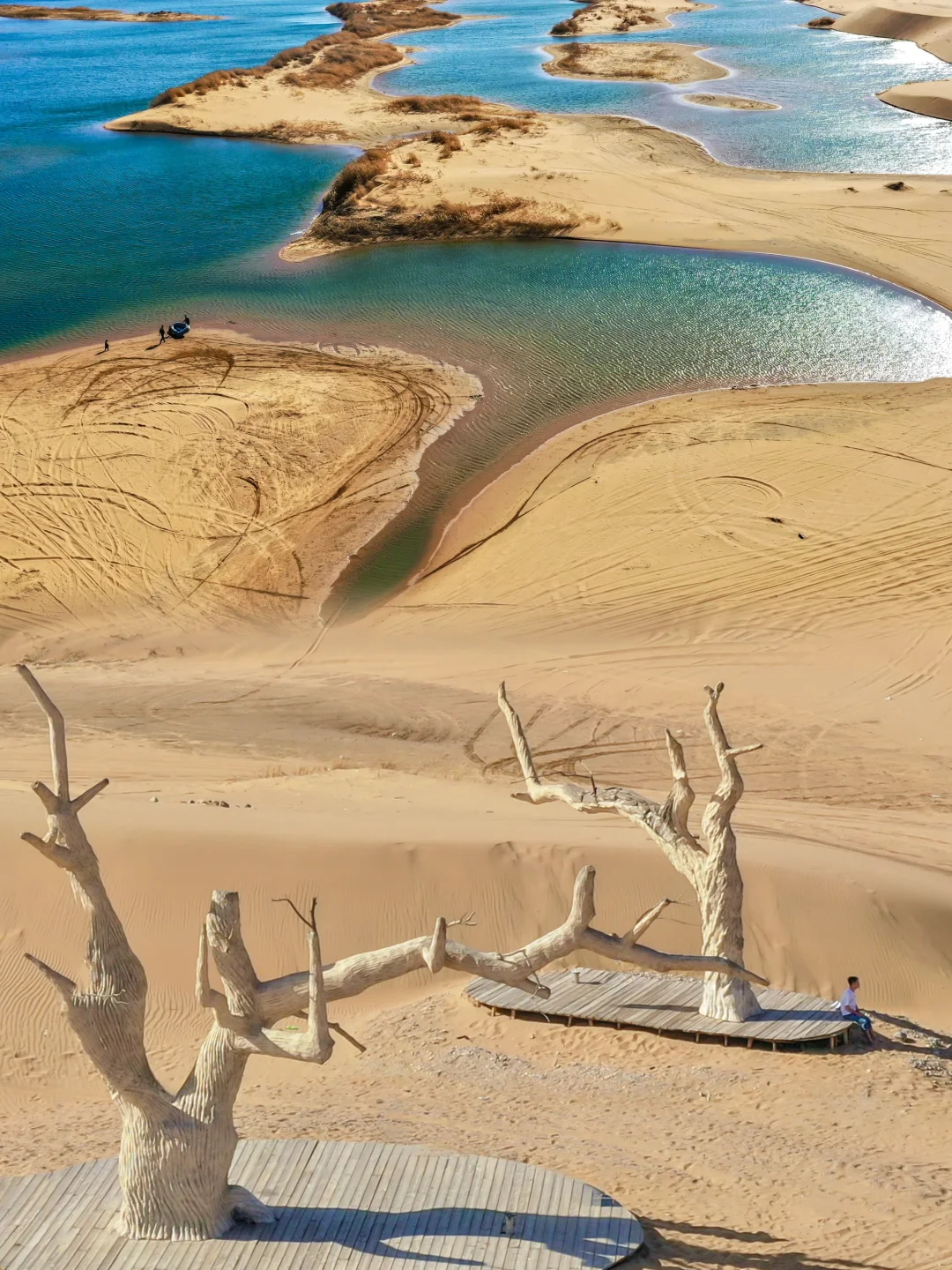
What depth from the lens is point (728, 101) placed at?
57.1 m

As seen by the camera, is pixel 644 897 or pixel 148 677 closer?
pixel 644 897

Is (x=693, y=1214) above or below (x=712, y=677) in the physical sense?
above

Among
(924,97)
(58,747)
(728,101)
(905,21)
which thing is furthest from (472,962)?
(905,21)

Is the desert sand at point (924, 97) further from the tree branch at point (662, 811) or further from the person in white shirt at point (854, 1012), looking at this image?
the person in white shirt at point (854, 1012)

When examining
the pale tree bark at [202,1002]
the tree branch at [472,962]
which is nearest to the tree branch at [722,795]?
the pale tree bark at [202,1002]

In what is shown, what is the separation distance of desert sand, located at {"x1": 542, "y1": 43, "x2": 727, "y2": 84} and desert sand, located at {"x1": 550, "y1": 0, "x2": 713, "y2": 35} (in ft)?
21.5

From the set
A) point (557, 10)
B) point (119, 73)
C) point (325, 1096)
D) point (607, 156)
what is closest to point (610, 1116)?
point (325, 1096)

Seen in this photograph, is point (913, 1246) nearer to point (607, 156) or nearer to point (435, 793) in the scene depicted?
point (435, 793)

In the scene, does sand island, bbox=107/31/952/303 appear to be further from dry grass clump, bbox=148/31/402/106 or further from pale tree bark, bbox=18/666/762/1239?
pale tree bark, bbox=18/666/762/1239

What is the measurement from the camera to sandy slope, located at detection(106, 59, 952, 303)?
3806 centimetres

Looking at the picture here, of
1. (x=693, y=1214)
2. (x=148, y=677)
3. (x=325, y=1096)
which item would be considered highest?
(x=693, y=1214)

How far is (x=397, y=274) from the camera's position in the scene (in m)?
38.1

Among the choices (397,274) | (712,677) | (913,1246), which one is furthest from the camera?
(397,274)

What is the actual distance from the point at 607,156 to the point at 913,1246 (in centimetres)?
4272
